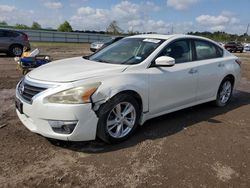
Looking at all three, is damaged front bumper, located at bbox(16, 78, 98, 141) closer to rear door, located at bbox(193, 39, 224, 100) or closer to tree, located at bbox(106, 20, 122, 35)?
rear door, located at bbox(193, 39, 224, 100)

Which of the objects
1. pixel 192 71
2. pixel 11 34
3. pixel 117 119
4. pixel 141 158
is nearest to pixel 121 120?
pixel 117 119

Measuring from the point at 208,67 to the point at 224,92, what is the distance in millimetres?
1105

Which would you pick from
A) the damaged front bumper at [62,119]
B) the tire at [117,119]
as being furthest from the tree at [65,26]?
the damaged front bumper at [62,119]

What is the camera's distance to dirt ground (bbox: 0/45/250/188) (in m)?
3.38

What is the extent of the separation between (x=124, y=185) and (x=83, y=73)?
Result: 5.38 feet

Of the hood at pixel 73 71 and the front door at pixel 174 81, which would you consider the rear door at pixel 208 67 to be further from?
the hood at pixel 73 71

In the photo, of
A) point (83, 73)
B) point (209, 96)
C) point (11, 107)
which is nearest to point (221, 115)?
point (209, 96)

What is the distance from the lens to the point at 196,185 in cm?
333

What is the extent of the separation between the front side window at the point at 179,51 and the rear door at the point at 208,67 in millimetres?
228

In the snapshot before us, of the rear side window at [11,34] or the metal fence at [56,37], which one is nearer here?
the rear side window at [11,34]

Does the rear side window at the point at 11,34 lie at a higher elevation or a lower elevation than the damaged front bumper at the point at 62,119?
higher

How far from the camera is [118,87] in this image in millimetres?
4121

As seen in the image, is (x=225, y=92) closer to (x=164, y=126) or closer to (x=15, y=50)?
(x=164, y=126)

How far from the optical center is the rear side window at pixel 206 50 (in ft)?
18.9
